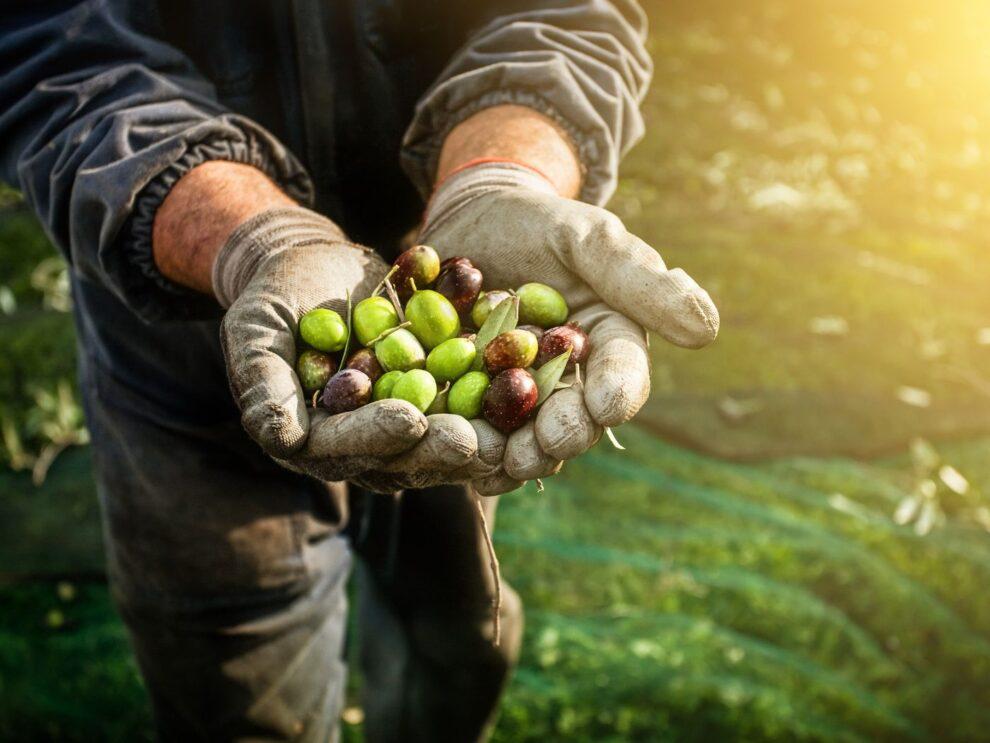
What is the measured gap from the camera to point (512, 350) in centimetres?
161

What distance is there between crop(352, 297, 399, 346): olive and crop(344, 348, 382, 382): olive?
3 centimetres

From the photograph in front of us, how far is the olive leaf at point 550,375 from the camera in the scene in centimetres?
158

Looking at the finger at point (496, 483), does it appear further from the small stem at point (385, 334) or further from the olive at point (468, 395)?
the small stem at point (385, 334)

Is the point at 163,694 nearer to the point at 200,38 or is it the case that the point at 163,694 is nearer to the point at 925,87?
the point at 200,38

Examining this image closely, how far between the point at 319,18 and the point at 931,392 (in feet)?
12.1

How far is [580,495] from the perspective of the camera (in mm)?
3840

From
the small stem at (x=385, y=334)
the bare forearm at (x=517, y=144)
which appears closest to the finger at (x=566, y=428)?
the small stem at (x=385, y=334)

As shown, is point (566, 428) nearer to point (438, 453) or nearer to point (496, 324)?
point (438, 453)

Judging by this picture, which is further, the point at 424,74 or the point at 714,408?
the point at 714,408

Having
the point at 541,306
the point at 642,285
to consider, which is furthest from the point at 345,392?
the point at 642,285

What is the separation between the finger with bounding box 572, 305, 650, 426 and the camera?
1457 mm

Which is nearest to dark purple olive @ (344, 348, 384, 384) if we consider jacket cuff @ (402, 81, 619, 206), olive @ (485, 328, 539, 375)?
olive @ (485, 328, 539, 375)

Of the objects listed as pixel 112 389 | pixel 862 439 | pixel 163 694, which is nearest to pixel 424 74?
pixel 112 389

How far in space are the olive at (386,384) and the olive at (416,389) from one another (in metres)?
0.01
